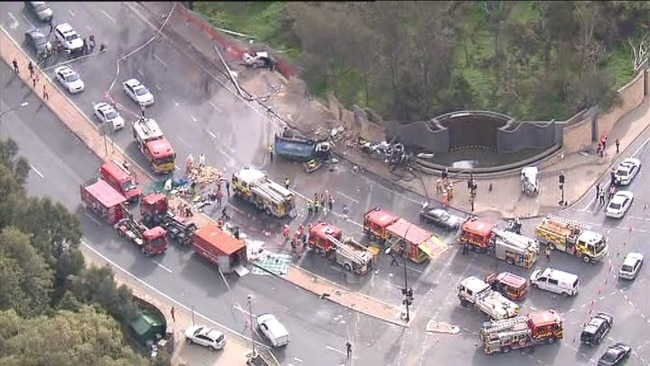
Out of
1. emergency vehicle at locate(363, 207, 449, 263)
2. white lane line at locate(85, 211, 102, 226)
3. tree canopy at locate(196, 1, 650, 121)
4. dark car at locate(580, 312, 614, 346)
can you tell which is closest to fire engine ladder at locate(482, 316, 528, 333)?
dark car at locate(580, 312, 614, 346)

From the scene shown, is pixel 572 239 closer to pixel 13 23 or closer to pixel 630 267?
pixel 630 267

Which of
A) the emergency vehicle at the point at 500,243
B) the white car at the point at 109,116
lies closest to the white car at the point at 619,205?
the emergency vehicle at the point at 500,243

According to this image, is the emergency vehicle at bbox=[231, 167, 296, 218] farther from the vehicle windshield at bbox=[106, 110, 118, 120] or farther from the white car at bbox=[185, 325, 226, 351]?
the vehicle windshield at bbox=[106, 110, 118, 120]

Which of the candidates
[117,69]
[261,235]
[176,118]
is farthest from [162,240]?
[117,69]

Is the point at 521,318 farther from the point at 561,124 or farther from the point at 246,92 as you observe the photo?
the point at 246,92

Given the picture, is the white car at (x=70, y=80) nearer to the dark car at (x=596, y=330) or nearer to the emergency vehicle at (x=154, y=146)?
the emergency vehicle at (x=154, y=146)

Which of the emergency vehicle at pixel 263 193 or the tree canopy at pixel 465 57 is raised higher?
the tree canopy at pixel 465 57

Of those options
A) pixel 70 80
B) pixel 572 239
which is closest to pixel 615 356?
pixel 572 239
